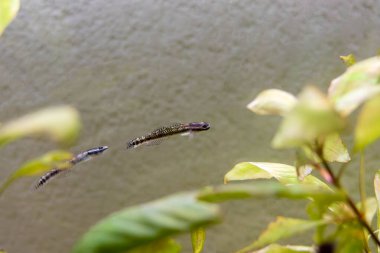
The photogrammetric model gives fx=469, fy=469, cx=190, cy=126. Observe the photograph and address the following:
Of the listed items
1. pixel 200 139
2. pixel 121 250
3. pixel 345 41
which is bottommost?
pixel 121 250

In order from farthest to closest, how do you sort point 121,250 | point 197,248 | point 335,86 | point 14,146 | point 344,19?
point 14,146 < point 344,19 < point 197,248 < point 335,86 < point 121,250

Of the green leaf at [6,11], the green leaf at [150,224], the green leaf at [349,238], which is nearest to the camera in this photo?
the green leaf at [150,224]

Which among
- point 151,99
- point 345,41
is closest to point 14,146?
point 151,99

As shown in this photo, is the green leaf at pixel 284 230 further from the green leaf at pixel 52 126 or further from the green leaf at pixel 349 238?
the green leaf at pixel 52 126

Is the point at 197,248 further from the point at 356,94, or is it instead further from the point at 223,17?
the point at 223,17

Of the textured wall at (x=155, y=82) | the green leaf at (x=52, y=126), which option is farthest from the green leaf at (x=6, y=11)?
the textured wall at (x=155, y=82)

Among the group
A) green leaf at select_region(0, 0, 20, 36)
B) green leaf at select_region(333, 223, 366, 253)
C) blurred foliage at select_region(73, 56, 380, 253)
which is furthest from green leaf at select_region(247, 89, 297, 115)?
green leaf at select_region(0, 0, 20, 36)
